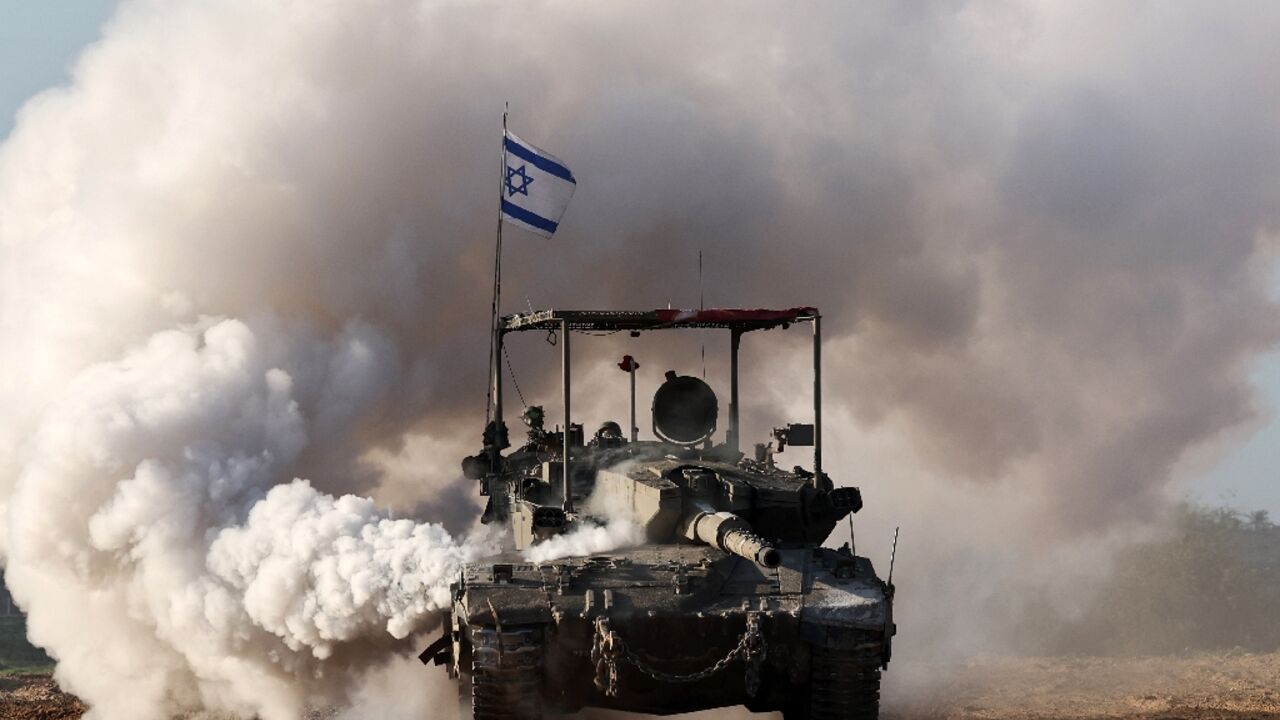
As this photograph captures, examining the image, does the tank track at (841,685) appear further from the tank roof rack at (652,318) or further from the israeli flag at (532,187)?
the israeli flag at (532,187)

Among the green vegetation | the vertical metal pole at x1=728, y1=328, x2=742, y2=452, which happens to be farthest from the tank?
the green vegetation

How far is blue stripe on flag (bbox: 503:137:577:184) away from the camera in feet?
79.5

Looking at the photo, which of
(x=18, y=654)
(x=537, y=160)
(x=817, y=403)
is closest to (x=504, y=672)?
(x=817, y=403)

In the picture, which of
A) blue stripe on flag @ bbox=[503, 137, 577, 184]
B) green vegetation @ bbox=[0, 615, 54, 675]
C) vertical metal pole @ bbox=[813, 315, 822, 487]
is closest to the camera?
vertical metal pole @ bbox=[813, 315, 822, 487]

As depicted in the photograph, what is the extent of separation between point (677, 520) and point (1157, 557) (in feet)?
62.7

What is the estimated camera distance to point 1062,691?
22609 mm

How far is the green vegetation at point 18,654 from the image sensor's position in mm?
29928

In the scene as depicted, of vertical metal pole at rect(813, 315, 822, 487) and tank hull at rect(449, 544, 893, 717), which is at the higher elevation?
vertical metal pole at rect(813, 315, 822, 487)

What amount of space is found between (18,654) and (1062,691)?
22.7m

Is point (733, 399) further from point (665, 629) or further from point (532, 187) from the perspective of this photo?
point (665, 629)

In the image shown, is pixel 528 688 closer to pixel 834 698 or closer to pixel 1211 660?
pixel 834 698

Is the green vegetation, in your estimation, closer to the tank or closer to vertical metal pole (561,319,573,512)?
vertical metal pole (561,319,573,512)

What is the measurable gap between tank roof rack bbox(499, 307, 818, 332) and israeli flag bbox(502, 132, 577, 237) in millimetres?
4021

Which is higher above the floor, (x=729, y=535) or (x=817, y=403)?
(x=817, y=403)
